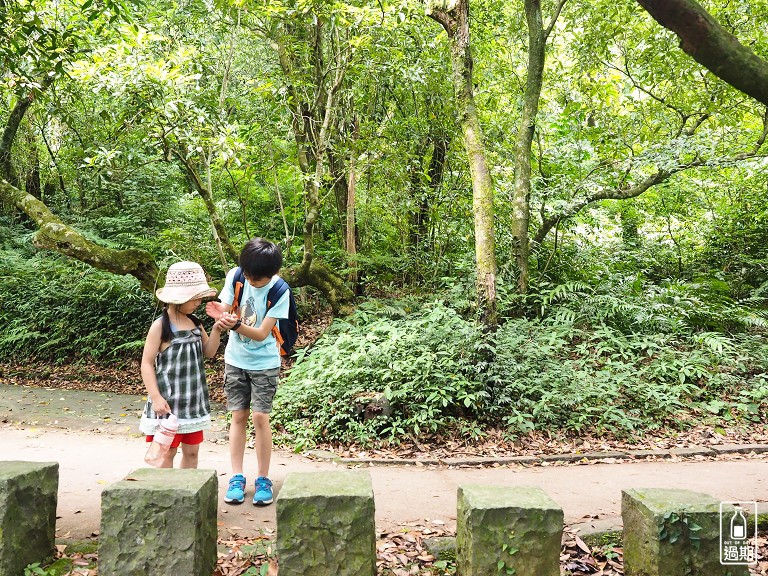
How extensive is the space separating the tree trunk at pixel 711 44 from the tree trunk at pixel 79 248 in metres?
8.06

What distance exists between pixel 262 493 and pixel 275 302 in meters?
1.33

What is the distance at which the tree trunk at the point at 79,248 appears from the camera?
862 cm

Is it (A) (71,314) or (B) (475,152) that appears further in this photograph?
(A) (71,314)

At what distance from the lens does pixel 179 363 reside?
12.2 feet

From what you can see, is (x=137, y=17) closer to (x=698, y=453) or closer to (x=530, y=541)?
(x=530, y=541)

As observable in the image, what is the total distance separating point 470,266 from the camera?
10008 millimetres

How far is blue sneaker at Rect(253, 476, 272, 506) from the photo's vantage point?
12.7ft

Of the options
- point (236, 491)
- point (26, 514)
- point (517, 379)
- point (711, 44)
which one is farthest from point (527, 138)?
point (26, 514)

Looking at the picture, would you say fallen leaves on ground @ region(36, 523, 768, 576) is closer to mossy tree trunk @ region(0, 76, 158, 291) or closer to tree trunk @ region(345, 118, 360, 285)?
mossy tree trunk @ region(0, 76, 158, 291)

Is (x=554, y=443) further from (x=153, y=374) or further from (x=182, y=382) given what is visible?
(x=153, y=374)

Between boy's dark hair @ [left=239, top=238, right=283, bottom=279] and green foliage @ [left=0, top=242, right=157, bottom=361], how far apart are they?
818cm

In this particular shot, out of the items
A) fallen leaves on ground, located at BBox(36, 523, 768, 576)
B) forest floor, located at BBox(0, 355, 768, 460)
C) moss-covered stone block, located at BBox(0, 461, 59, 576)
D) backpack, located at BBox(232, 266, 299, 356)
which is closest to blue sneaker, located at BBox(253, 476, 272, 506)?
fallen leaves on ground, located at BBox(36, 523, 768, 576)

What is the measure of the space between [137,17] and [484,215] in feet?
19.7

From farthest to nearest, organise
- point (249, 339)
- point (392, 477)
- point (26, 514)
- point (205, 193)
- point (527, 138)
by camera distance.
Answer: point (527, 138) < point (205, 193) < point (392, 477) < point (249, 339) < point (26, 514)
